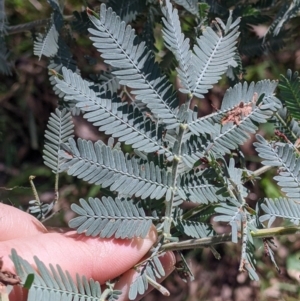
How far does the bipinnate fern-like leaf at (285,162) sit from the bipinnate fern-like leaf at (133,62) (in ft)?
0.69

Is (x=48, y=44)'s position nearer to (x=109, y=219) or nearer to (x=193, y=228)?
(x=109, y=219)

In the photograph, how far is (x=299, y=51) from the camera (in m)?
2.43

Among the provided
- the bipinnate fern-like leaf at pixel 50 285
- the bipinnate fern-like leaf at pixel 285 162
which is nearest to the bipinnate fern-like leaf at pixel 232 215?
the bipinnate fern-like leaf at pixel 285 162

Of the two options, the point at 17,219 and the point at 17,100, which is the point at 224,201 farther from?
the point at 17,100

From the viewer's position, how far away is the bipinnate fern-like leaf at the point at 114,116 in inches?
38.7

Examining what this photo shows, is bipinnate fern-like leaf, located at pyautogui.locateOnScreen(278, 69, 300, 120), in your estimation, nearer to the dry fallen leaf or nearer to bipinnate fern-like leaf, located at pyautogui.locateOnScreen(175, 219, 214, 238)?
the dry fallen leaf

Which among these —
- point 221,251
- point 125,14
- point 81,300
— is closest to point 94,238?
point 81,300

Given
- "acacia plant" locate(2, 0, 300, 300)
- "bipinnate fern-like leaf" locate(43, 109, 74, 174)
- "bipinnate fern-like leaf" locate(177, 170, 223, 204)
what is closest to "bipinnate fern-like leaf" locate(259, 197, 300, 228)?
"acacia plant" locate(2, 0, 300, 300)

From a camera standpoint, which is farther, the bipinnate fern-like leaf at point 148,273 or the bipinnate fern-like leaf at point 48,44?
the bipinnate fern-like leaf at point 48,44

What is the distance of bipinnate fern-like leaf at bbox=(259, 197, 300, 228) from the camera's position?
0.98 m

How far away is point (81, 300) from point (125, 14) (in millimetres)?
921

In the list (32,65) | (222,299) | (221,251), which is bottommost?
(222,299)

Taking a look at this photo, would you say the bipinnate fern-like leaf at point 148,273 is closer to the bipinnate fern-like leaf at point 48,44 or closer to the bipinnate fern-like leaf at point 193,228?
the bipinnate fern-like leaf at point 193,228

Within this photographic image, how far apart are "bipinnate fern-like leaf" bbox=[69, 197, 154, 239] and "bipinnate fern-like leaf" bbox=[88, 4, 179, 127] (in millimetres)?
237
